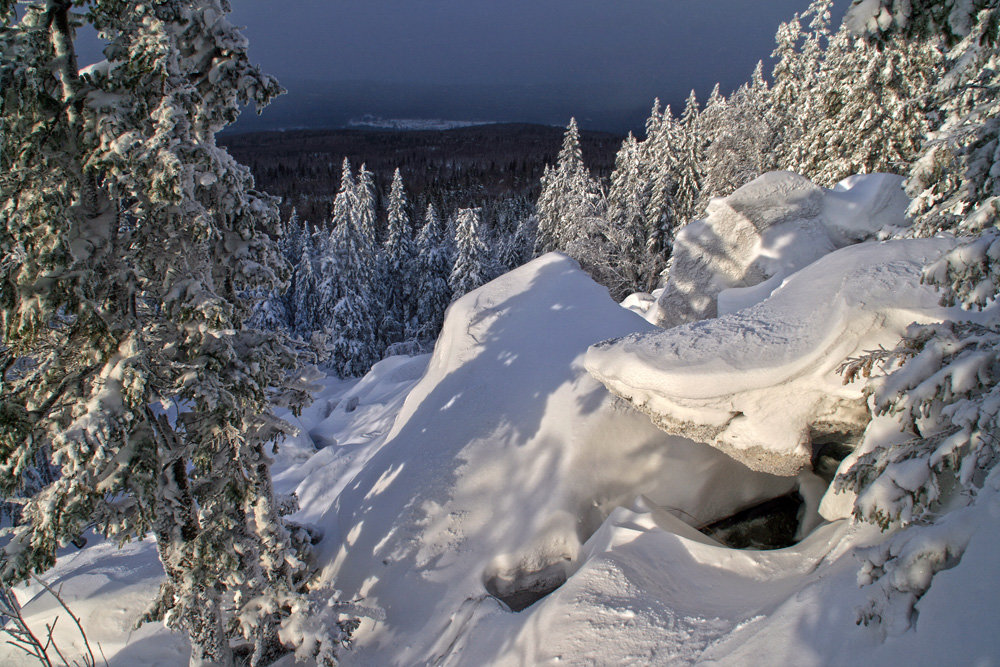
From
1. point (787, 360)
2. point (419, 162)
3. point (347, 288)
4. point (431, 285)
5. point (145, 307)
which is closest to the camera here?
point (787, 360)

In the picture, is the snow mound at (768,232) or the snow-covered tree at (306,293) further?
the snow-covered tree at (306,293)

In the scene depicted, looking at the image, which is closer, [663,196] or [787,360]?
[787,360]

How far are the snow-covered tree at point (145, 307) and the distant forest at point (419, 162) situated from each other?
158ft

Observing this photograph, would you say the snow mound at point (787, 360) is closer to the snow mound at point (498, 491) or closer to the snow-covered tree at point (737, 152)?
the snow mound at point (498, 491)

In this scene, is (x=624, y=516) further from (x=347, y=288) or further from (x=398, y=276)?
(x=398, y=276)

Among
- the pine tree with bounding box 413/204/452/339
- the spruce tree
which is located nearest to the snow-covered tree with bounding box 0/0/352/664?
the spruce tree

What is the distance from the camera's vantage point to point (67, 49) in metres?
5.83

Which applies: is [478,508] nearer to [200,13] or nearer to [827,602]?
[827,602]

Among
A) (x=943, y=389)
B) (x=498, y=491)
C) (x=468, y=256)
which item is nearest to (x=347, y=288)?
(x=468, y=256)

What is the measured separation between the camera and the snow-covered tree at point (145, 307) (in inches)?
225

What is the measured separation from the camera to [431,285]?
119ft

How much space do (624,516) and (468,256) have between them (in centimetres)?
2492

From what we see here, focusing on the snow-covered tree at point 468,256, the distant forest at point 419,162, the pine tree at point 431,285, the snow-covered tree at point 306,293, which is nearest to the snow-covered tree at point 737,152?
the snow-covered tree at point 468,256

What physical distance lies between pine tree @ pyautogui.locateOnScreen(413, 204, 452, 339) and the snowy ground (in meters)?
25.4
